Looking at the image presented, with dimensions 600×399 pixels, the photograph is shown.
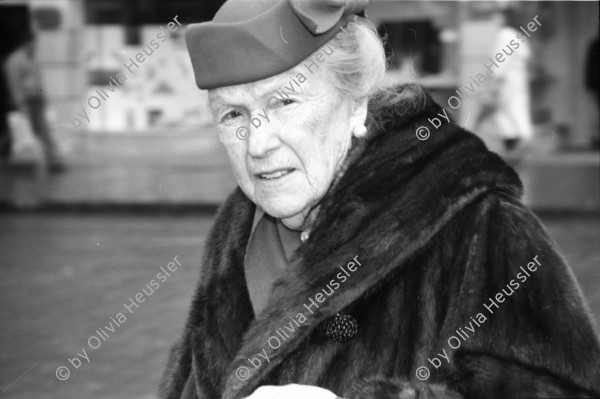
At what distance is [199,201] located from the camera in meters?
11.1

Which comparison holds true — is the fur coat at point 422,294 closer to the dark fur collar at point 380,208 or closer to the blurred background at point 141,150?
the dark fur collar at point 380,208

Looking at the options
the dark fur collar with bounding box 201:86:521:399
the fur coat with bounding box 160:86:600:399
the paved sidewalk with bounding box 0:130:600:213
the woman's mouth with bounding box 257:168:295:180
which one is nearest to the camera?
the fur coat with bounding box 160:86:600:399

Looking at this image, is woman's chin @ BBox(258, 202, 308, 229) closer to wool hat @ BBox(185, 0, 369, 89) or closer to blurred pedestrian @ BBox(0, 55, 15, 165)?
wool hat @ BBox(185, 0, 369, 89)

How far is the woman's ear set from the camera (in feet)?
6.64

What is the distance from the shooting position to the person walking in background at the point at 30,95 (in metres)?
12.4

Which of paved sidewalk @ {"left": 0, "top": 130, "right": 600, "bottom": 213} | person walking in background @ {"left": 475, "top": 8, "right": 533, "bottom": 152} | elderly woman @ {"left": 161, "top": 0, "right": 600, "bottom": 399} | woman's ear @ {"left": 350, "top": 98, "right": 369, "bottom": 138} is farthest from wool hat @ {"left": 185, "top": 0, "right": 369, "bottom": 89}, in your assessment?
person walking in background @ {"left": 475, "top": 8, "right": 533, "bottom": 152}

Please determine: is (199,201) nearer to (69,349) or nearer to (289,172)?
(69,349)

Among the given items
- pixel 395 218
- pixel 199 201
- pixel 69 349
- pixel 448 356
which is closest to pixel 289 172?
pixel 395 218

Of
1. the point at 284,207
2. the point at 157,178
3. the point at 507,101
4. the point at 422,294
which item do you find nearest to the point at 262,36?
the point at 284,207

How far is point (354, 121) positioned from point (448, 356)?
0.56 m

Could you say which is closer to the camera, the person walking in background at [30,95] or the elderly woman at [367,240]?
the elderly woman at [367,240]

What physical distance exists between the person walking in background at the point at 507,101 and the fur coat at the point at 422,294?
9.07 meters

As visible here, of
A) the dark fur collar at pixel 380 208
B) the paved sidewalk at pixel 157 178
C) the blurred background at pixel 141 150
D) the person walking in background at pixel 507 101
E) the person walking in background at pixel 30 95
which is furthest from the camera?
the person walking in background at pixel 30 95

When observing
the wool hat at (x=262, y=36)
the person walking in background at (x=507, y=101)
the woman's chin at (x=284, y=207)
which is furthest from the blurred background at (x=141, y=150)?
the wool hat at (x=262, y=36)
